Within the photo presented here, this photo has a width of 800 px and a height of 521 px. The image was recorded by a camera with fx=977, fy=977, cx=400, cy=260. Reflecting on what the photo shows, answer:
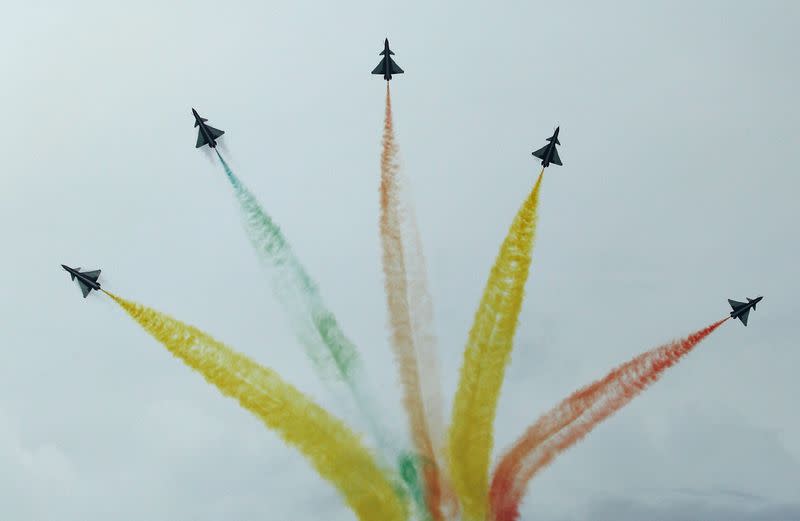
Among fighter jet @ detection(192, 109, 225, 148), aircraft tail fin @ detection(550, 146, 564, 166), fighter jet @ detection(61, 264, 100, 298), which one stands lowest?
fighter jet @ detection(61, 264, 100, 298)

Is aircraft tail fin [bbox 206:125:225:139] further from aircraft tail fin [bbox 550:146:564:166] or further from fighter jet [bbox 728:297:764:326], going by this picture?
fighter jet [bbox 728:297:764:326]

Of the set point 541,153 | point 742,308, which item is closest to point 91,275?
point 541,153

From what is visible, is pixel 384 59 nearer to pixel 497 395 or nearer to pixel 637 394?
pixel 497 395

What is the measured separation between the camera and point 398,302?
67.9 m

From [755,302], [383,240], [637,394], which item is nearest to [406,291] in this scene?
[383,240]

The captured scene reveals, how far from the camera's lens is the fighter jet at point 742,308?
72625 millimetres

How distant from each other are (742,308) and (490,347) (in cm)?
2009

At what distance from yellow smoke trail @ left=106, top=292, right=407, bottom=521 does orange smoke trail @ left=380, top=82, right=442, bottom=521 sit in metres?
4.27

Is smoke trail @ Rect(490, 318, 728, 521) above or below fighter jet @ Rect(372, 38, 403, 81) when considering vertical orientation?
below

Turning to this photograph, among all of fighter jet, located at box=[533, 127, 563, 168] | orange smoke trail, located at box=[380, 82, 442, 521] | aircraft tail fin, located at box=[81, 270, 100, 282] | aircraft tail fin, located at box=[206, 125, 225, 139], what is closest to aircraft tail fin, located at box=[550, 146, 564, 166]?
fighter jet, located at box=[533, 127, 563, 168]

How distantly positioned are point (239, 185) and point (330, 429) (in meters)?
18.2

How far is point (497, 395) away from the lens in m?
67.8

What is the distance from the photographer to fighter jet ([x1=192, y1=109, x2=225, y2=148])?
70.6 m

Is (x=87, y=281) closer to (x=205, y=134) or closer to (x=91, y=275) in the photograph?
(x=91, y=275)
